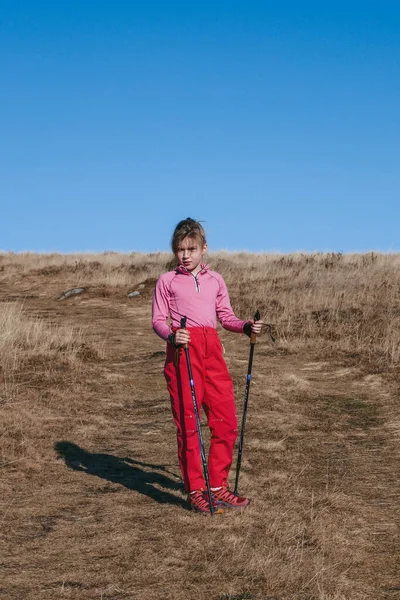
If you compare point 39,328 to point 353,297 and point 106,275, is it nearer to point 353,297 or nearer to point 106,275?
point 353,297

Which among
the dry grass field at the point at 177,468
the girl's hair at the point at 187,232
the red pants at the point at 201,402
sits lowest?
the dry grass field at the point at 177,468

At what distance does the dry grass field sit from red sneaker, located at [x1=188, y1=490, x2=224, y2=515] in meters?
0.06

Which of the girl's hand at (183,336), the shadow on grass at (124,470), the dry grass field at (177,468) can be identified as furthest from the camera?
the shadow on grass at (124,470)

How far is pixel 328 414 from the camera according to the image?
354 inches

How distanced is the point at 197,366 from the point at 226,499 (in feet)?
3.40

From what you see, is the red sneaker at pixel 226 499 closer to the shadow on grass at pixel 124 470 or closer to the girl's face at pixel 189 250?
the shadow on grass at pixel 124 470

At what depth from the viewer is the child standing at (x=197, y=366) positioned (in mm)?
5195

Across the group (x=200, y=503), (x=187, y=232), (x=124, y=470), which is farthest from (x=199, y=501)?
(x=187, y=232)

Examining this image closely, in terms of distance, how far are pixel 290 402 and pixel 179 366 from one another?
4.57 m

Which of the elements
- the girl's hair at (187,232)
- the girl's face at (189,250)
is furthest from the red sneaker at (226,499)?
the girl's hair at (187,232)

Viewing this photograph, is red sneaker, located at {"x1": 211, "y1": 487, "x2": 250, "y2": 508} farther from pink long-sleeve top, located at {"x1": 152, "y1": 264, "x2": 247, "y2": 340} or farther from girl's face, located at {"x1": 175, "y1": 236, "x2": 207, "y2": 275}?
girl's face, located at {"x1": 175, "y1": 236, "x2": 207, "y2": 275}

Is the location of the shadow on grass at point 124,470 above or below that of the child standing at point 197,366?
below

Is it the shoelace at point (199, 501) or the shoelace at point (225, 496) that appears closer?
the shoelace at point (199, 501)

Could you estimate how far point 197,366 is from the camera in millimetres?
5191
